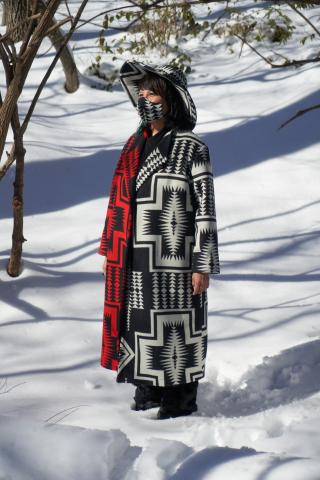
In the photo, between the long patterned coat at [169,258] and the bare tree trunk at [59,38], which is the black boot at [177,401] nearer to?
the long patterned coat at [169,258]

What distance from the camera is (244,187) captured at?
7.65 m

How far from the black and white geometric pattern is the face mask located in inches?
4.1

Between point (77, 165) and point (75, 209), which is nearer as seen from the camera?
point (75, 209)

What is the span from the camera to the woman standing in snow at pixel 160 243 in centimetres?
370

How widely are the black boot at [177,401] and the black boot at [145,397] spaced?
0.27 ft

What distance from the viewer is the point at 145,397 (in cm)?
397

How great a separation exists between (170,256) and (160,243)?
0.07m

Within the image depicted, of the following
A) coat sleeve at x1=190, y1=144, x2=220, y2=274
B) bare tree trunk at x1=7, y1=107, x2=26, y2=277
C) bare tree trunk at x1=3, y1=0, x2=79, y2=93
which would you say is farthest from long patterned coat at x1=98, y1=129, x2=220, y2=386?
bare tree trunk at x1=3, y1=0, x2=79, y2=93

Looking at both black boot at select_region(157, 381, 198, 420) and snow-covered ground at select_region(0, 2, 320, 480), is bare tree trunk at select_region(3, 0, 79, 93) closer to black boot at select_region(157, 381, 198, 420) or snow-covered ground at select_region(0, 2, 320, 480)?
snow-covered ground at select_region(0, 2, 320, 480)

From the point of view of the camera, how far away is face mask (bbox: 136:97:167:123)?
368cm

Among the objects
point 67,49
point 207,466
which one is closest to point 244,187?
point 67,49

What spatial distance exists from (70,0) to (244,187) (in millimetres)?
10014

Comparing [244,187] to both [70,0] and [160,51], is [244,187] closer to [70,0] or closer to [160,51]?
[160,51]

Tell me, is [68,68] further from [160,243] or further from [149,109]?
[160,243]
